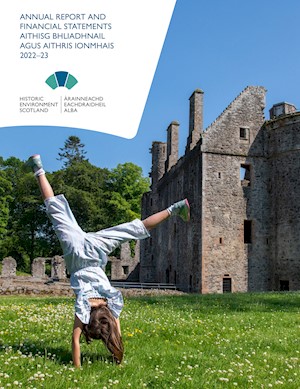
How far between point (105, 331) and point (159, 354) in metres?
1.05

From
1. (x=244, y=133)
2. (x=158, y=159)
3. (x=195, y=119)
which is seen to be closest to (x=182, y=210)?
(x=244, y=133)

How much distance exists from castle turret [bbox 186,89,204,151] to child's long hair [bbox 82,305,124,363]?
27.3 m

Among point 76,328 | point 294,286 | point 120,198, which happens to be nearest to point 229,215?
point 294,286

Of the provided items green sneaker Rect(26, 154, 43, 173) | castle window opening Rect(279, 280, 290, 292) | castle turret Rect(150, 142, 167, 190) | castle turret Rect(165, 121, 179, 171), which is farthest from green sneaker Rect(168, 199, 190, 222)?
castle turret Rect(150, 142, 167, 190)

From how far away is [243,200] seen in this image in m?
30.4

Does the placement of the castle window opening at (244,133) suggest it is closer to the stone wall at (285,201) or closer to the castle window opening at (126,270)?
the stone wall at (285,201)

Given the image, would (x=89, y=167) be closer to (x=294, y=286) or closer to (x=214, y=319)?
(x=294, y=286)

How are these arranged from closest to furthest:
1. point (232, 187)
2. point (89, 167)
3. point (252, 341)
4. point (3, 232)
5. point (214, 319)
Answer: point (252, 341) → point (214, 319) → point (232, 187) → point (3, 232) → point (89, 167)

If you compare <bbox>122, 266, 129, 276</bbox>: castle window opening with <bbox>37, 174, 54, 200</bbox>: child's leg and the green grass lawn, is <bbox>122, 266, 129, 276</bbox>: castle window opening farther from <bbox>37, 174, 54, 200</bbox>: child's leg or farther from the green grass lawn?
<bbox>37, 174, 54, 200</bbox>: child's leg

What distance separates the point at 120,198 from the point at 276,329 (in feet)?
164

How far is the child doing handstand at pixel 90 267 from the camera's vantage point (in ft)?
17.3

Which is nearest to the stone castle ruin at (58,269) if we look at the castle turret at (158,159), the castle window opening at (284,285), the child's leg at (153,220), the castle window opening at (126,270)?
the castle window opening at (126,270)

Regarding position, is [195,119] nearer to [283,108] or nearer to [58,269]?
[283,108]

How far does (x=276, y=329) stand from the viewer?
8.83m
